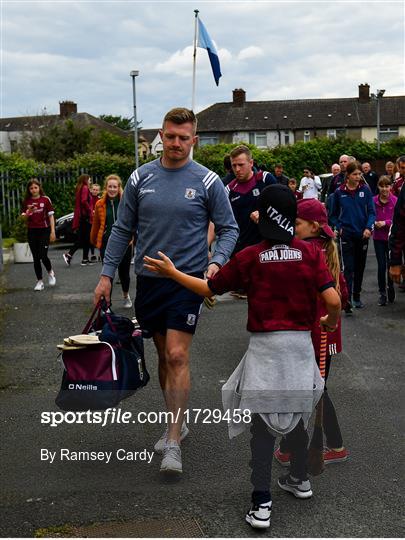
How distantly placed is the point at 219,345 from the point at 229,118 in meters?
70.1

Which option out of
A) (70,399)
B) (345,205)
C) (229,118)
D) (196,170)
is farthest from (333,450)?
(229,118)

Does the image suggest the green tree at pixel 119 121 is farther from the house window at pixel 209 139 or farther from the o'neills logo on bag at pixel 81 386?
the o'neills logo on bag at pixel 81 386

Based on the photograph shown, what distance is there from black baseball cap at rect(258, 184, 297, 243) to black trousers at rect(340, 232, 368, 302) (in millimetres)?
6446

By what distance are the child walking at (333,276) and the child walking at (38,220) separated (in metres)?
8.15

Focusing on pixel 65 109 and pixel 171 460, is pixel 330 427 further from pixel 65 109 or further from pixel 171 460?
pixel 65 109

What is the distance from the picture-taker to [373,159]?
38.6 metres

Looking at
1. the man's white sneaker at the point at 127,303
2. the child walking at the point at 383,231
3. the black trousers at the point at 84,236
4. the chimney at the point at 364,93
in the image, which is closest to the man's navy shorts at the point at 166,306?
the man's white sneaker at the point at 127,303

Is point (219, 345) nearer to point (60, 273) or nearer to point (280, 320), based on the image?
point (280, 320)

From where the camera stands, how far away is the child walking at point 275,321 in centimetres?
371

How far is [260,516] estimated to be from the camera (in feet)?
12.2

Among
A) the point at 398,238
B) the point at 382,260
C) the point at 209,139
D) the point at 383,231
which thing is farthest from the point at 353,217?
the point at 209,139

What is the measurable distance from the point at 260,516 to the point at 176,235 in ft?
5.65

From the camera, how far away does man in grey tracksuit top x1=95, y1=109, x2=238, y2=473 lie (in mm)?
4547

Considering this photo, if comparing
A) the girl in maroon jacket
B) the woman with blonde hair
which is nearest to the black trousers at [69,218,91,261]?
the girl in maroon jacket
